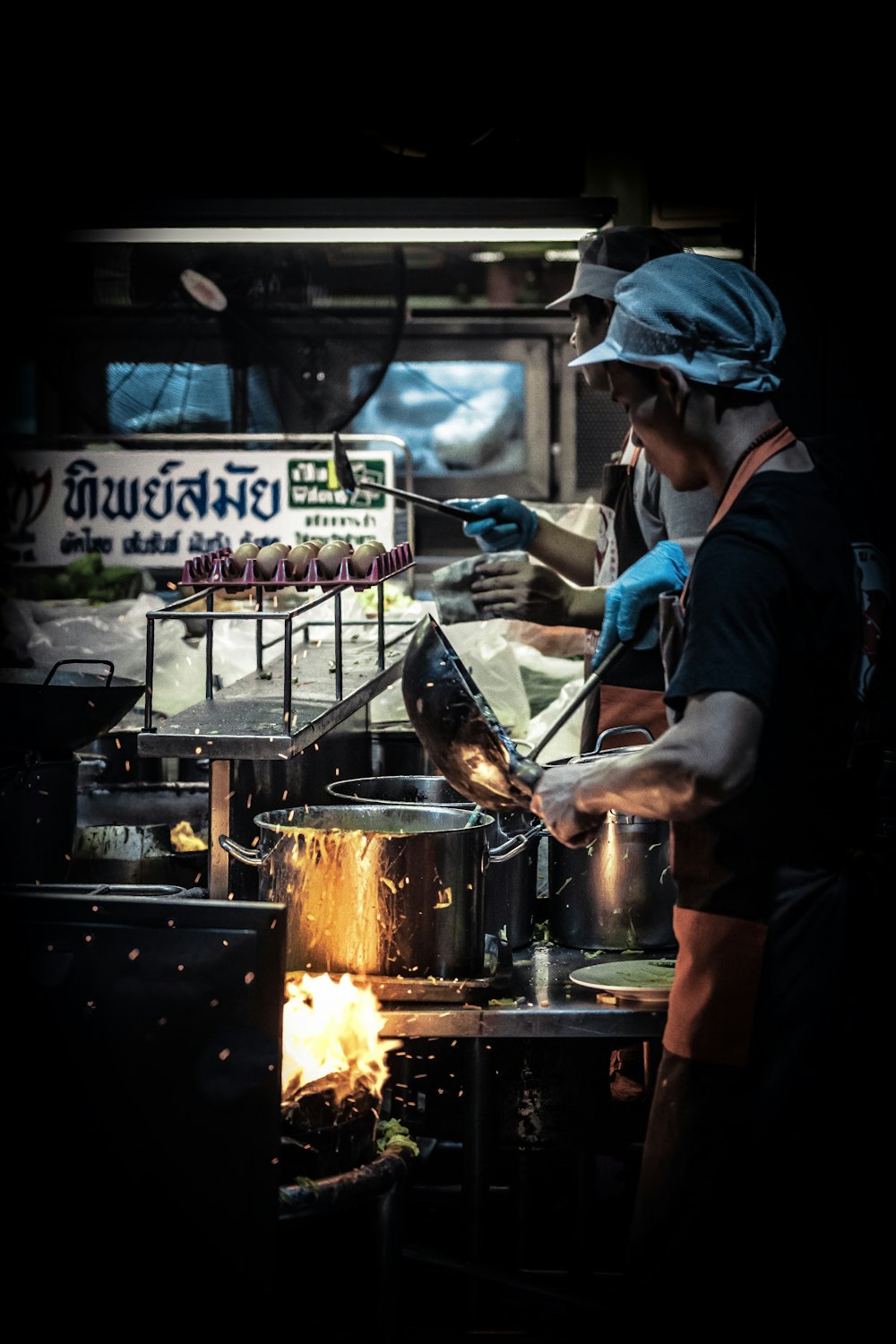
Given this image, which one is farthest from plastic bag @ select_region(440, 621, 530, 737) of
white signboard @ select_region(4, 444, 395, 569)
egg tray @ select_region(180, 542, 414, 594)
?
egg tray @ select_region(180, 542, 414, 594)

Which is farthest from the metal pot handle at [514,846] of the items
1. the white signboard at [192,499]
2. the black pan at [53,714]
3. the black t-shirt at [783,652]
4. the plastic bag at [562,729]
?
the white signboard at [192,499]

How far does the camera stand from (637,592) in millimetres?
2525

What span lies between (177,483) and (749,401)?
393 cm

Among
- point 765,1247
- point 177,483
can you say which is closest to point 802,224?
point 765,1247

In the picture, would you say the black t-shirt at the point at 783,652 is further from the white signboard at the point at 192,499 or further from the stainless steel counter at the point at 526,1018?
the white signboard at the point at 192,499

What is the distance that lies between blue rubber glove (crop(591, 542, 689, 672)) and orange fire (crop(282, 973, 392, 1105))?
849 millimetres

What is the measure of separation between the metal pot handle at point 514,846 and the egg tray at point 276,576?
63 centimetres

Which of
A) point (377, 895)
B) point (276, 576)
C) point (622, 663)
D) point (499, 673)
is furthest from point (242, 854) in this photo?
point (499, 673)

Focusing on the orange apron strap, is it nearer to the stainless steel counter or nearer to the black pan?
the stainless steel counter

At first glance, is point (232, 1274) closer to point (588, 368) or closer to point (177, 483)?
point (588, 368)

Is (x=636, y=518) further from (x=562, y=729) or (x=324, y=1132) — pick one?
(x=324, y=1132)

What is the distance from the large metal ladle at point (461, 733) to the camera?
1943 millimetres

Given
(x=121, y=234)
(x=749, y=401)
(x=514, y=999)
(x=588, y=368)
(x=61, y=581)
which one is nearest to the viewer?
(x=749, y=401)

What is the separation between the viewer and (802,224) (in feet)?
10.6
